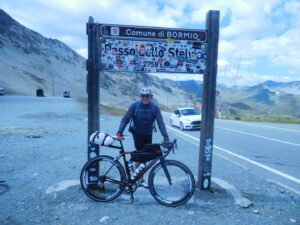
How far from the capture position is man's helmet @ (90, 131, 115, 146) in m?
5.22

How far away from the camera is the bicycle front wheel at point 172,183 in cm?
519

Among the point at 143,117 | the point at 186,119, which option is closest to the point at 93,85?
the point at 143,117

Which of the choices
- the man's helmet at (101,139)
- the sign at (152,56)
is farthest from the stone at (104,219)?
the sign at (152,56)

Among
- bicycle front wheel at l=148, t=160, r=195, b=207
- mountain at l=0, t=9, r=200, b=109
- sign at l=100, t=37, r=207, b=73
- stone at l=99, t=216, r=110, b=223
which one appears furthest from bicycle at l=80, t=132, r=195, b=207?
mountain at l=0, t=9, r=200, b=109

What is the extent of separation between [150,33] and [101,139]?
206 cm

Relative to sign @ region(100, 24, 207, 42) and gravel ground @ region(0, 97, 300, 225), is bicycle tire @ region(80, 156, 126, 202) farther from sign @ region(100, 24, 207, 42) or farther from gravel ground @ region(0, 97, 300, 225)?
sign @ region(100, 24, 207, 42)

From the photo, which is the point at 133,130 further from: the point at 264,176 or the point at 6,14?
the point at 6,14

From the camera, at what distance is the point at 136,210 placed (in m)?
4.90

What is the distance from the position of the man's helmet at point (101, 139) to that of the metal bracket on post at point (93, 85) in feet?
0.90

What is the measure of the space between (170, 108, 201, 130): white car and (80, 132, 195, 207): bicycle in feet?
48.6

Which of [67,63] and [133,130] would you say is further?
[67,63]

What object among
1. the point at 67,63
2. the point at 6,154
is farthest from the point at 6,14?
the point at 6,154

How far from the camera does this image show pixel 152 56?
18.6ft

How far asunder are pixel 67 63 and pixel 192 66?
11975 cm
